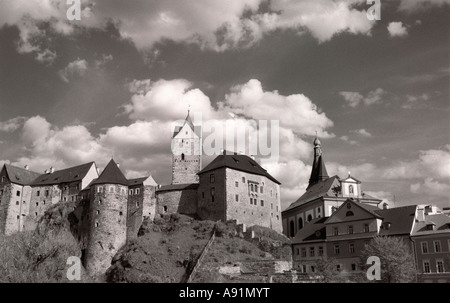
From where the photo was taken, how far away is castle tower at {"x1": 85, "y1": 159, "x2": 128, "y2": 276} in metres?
65.1

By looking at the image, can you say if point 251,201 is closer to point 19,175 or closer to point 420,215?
point 420,215

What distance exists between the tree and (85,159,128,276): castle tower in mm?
37165

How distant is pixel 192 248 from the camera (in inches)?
2216

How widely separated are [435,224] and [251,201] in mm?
26558

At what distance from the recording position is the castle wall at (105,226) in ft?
213

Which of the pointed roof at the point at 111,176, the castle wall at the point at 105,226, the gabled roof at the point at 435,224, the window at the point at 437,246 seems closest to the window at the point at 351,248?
the gabled roof at the point at 435,224

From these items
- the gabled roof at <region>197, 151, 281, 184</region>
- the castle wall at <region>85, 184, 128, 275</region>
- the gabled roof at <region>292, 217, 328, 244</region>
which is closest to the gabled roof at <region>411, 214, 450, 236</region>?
the gabled roof at <region>292, 217, 328, 244</region>

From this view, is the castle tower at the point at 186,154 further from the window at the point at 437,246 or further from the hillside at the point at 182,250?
the window at the point at 437,246

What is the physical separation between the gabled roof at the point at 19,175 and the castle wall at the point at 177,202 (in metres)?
28.3

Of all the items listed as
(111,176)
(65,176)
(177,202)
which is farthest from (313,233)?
(65,176)

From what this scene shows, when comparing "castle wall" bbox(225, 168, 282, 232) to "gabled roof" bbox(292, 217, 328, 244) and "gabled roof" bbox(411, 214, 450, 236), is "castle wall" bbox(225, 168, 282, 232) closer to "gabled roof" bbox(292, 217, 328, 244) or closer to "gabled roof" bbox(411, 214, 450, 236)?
"gabled roof" bbox(292, 217, 328, 244)

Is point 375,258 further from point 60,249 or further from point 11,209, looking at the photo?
point 11,209
